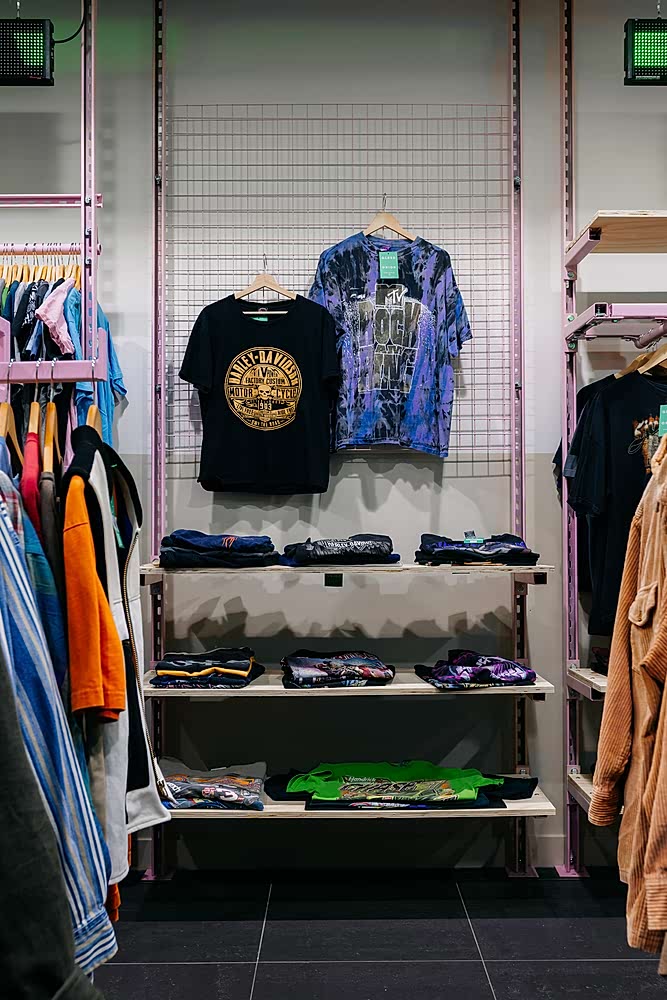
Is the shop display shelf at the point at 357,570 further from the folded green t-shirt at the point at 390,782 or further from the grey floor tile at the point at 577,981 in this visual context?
the grey floor tile at the point at 577,981

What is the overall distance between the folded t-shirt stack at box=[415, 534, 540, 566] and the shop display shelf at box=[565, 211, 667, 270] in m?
1.13

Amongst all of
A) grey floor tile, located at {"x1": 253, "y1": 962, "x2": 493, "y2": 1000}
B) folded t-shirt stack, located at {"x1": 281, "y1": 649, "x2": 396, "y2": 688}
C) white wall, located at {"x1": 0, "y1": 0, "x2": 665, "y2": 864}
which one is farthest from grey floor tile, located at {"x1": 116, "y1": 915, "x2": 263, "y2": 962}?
folded t-shirt stack, located at {"x1": 281, "y1": 649, "x2": 396, "y2": 688}

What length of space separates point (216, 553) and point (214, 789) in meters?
0.84

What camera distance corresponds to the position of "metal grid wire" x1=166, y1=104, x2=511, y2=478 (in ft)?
12.3

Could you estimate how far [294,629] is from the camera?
12.2 ft

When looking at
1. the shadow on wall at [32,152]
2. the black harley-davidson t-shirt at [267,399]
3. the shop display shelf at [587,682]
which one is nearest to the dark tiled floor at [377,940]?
the shop display shelf at [587,682]

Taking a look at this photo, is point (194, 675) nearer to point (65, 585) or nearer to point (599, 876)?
point (65, 585)

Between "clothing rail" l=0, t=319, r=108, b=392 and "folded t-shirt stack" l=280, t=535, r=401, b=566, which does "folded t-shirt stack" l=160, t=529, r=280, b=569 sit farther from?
"clothing rail" l=0, t=319, r=108, b=392

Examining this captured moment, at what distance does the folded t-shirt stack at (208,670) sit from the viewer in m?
3.21

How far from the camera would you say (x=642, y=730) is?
6.28 ft

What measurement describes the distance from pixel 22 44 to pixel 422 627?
2.63 meters

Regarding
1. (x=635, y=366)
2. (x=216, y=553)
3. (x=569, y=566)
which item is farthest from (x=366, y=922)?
(x=635, y=366)

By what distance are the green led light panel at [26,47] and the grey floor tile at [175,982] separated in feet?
9.70

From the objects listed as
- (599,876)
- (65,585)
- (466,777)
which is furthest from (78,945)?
(599,876)
